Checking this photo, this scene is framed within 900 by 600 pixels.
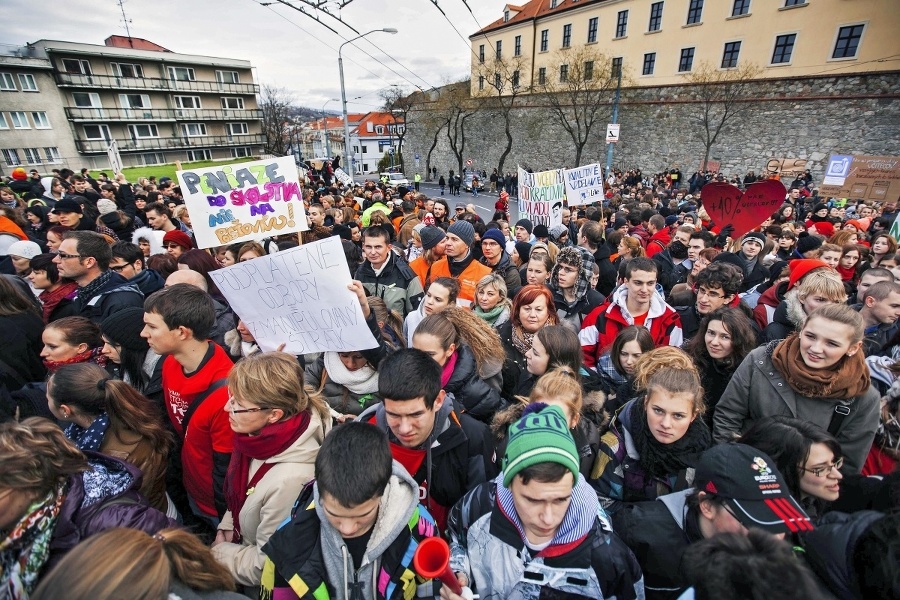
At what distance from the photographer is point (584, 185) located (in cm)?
875

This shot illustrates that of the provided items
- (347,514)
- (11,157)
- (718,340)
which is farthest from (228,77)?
(347,514)

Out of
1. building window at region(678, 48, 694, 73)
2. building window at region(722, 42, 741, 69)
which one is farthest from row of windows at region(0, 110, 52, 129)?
building window at region(722, 42, 741, 69)

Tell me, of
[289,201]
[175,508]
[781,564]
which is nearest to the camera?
[781,564]

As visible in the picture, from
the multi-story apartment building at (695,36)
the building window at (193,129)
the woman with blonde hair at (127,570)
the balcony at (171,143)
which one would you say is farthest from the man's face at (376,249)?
the building window at (193,129)

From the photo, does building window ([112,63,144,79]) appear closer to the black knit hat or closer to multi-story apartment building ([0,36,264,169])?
multi-story apartment building ([0,36,264,169])

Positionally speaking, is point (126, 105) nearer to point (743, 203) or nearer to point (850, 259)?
point (743, 203)

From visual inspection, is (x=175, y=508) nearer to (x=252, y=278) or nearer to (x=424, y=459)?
(x=252, y=278)

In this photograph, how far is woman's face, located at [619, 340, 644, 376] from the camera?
2.91 metres

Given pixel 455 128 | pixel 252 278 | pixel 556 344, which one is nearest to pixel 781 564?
pixel 556 344

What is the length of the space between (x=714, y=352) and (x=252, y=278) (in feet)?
11.2

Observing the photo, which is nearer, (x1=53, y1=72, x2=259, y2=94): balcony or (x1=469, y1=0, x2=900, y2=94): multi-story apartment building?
(x1=469, y1=0, x2=900, y2=94): multi-story apartment building

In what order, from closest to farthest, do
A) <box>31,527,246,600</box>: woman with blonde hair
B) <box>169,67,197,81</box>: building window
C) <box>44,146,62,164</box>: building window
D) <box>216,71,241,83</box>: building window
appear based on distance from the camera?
1. <box>31,527,246,600</box>: woman with blonde hair
2. <box>44,146,62,164</box>: building window
3. <box>169,67,197,81</box>: building window
4. <box>216,71,241,83</box>: building window

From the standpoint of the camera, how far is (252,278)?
296 centimetres

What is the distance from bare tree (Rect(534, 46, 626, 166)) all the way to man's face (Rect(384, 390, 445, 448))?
3324 centimetres
